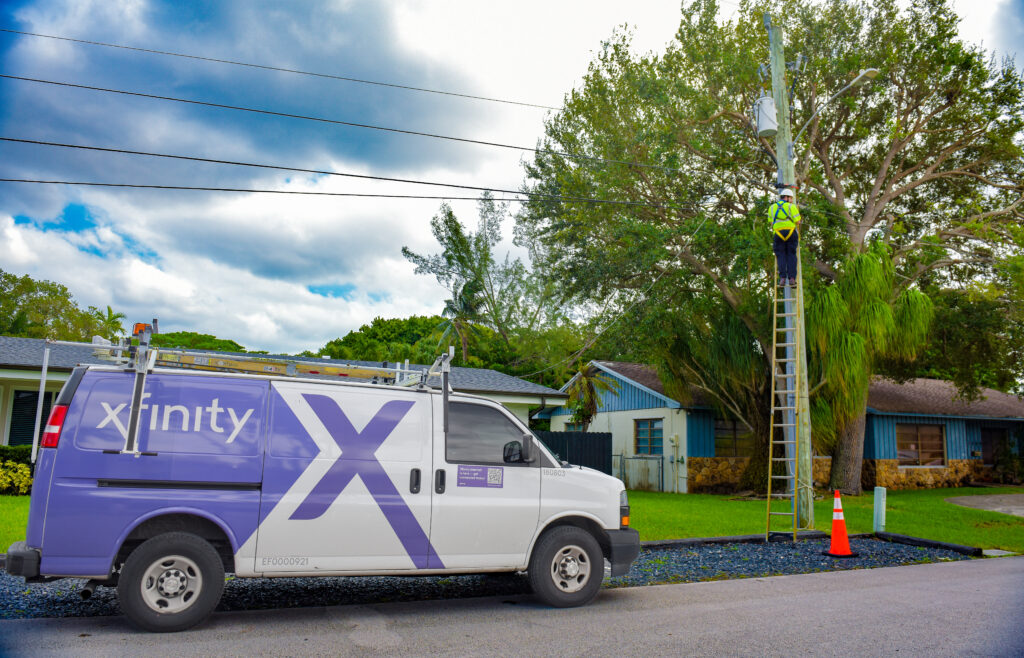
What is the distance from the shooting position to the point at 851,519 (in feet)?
50.4

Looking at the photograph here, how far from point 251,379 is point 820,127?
2172 centimetres

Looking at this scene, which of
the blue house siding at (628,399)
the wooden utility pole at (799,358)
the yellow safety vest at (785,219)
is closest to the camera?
the yellow safety vest at (785,219)

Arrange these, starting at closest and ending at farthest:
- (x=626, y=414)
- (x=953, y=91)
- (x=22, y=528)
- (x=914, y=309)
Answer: (x=22, y=528) → (x=914, y=309) → (x=953, y=91) → (x=626, y=414)

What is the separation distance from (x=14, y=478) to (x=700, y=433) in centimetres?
1912

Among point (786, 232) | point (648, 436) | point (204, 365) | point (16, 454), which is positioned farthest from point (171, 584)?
point (648, 436)

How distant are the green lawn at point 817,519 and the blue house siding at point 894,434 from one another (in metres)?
4.97

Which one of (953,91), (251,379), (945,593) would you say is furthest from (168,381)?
(953,91)

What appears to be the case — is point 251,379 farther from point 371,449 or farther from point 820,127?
point 820,127

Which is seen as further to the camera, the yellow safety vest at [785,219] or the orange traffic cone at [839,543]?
the yellow safety vest at [785,219]

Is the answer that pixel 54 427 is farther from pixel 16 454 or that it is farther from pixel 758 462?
pixel 758 462

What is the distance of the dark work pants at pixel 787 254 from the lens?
1241 cm

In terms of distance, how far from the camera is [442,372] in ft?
23.3

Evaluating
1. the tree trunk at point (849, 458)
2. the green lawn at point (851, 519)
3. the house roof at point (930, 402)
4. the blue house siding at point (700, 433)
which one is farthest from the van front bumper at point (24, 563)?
the house roof at point (930, 402)

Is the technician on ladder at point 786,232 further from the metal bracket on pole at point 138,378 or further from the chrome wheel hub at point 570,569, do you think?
the metal bracket on pole at point 138,378
